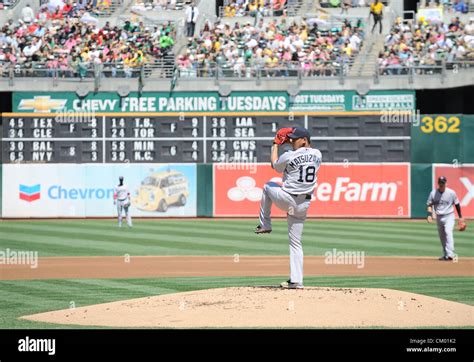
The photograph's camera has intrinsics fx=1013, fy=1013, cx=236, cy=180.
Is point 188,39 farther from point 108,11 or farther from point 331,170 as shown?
point 331,170

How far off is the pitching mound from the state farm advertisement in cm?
2216

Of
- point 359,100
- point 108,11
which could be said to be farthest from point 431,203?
point 108,11

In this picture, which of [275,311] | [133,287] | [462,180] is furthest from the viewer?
[462,180]

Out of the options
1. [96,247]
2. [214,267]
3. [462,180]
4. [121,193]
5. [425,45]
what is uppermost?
[425,45]

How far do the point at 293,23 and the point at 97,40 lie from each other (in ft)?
25.7

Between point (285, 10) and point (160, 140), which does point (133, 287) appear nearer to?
point (160, 140)

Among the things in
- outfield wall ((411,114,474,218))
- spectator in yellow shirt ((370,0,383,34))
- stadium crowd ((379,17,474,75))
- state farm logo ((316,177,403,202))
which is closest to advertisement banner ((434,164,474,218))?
outfield wall ((411,114,474,218))

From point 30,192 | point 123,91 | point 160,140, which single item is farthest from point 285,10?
point 30,192

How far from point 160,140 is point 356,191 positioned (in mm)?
7177

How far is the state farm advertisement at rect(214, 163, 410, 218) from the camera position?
3566 cm

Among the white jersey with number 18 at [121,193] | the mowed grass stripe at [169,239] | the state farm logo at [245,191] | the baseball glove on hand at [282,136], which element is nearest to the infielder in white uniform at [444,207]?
the mowed grass stripe at [169,239]

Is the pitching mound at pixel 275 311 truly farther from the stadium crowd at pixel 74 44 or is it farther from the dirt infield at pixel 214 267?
the stadium crowd at pixel 74 44

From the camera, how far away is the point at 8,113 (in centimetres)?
3600

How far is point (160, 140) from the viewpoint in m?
35.8
